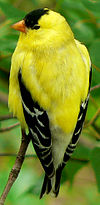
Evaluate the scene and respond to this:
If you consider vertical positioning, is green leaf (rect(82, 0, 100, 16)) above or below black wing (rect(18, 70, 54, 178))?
above

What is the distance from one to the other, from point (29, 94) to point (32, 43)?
0.33m

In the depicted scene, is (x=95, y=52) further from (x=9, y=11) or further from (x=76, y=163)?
(x=76, y=163)

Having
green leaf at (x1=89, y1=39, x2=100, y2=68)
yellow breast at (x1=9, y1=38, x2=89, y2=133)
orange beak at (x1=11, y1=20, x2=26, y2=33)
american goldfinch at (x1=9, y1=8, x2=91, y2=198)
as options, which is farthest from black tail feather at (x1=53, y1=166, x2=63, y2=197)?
orange beak at (x1=11, y1=20, x2=26, y2=33)

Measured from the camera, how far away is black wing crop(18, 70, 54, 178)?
96.2 inches

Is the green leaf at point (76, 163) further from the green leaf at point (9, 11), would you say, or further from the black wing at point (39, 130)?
the green leaf at point (9, 11)

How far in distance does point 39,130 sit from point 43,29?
1.88ft

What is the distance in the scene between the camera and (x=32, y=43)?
8.54ft

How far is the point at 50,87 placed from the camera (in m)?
2.35

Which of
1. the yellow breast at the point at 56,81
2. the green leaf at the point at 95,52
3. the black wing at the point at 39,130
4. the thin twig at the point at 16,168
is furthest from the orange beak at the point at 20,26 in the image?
the thin twig at the point at 16,168

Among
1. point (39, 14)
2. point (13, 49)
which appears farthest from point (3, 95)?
point (39, 14)

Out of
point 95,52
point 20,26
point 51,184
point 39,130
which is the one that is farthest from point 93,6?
point 51,184

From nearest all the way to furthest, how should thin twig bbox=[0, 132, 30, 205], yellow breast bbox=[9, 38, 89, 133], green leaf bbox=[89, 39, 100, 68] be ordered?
1. thin twig bbox=[0, 132, 30, 205]
2. yellow breast bbox=[9, 38, 89, 133]
3. green leaf bbox=[89, 39, 100, 68]

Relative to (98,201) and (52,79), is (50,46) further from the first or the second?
(98,201)

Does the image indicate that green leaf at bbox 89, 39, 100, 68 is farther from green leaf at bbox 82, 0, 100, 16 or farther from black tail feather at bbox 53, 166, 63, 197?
black tail feather at bbox 53, 166, 63, 197
